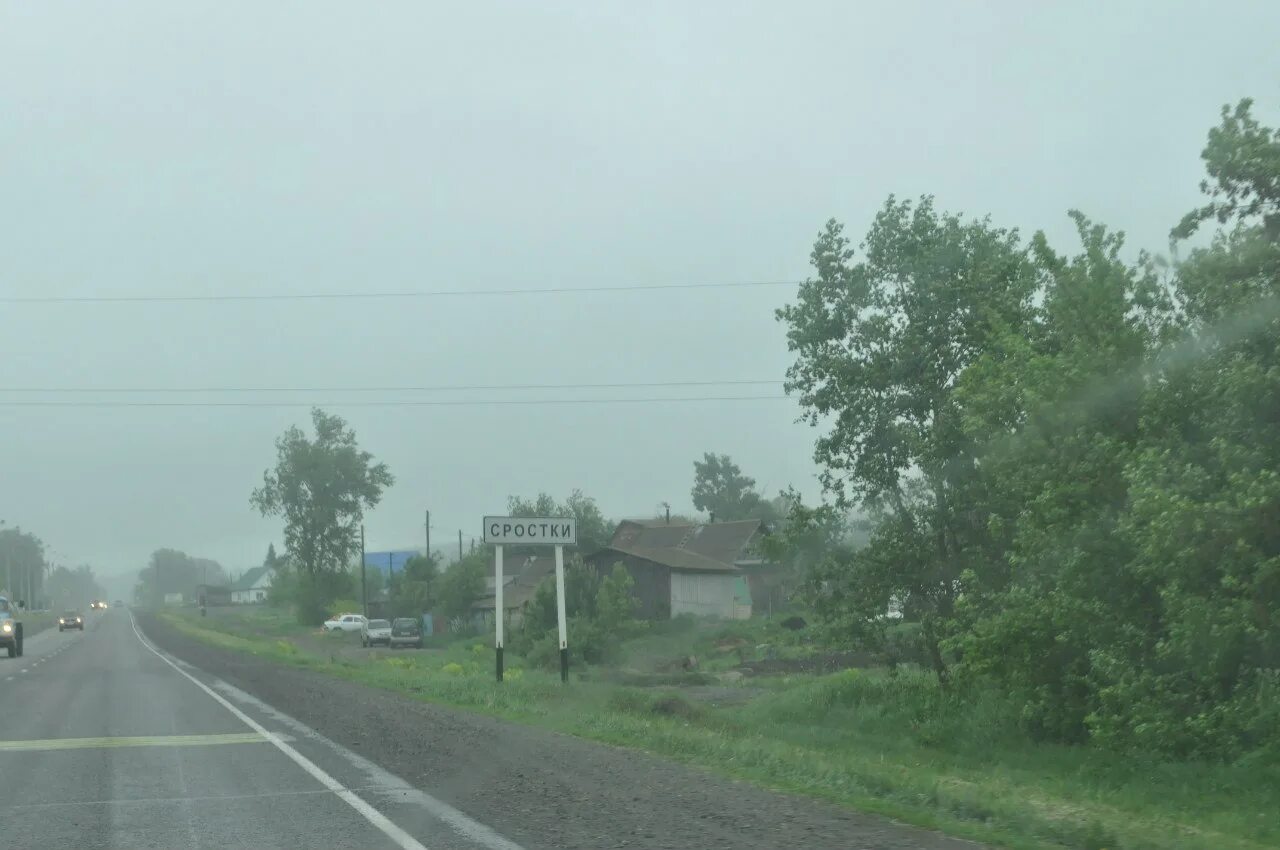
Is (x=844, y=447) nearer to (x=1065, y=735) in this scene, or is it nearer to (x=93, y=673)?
(x=1065, y=735)

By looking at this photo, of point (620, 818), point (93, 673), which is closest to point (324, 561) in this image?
point (93, 673)

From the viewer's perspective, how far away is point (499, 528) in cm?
2584

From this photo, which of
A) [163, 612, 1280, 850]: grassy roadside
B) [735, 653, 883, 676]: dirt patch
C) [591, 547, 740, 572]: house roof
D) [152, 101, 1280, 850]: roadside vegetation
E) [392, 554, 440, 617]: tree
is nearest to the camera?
[163, 612, 1280, 850]: grassy roadside

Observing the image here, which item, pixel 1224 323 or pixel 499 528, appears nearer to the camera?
pixel 1224 323

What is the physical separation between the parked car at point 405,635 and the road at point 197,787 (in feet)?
164

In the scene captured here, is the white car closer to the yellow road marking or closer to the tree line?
the tree line

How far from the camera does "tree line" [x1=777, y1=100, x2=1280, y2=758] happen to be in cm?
1585

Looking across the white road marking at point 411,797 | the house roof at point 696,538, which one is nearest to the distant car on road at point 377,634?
the house roof at point 696,538

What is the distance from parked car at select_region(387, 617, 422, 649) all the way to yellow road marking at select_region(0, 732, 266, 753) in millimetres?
55941

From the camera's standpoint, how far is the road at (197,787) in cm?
1020

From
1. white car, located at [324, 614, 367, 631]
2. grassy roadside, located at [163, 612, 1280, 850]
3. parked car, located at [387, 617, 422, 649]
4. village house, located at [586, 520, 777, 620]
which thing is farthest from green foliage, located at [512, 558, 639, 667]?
white car, located at [324, 614, 367, 631]

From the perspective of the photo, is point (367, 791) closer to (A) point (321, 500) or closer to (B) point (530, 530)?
(B) point (530, 530)

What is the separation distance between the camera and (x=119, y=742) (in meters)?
17.3

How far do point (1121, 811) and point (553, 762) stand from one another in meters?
5.61
